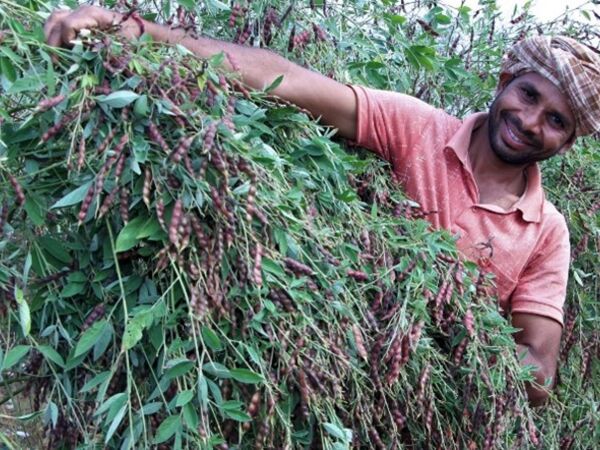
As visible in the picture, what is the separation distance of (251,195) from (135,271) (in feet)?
0.73

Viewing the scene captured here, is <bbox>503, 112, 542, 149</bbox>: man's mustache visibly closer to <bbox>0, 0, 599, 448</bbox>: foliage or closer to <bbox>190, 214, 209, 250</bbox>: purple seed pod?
<bbox>0, 0, 599, 448</bbox>: foliage

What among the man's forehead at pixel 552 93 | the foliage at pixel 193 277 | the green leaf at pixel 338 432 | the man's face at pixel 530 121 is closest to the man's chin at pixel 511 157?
the man's face at pixel 530 121

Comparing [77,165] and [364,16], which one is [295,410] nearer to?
[77,165]

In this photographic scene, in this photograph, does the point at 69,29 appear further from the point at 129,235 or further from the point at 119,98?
the point at 129,235

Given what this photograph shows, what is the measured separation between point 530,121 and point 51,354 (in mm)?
1231

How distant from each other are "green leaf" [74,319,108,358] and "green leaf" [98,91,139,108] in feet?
1.04

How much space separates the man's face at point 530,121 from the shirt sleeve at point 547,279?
196 millimetres

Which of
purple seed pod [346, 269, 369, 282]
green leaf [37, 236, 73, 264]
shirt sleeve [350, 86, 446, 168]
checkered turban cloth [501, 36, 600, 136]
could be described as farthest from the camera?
checkered turban cloth [501, 36, 600, 136]

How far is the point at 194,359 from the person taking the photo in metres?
1.28

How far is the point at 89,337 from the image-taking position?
1.25 meters

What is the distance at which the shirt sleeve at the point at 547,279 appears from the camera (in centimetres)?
198

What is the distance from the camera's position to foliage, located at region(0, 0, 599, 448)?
49.4 inches

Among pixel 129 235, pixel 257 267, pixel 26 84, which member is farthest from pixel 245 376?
pixel 26 84

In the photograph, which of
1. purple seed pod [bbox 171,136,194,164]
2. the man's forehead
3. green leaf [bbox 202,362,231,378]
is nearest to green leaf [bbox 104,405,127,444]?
green leaf [bbox 202,362,231,378]
